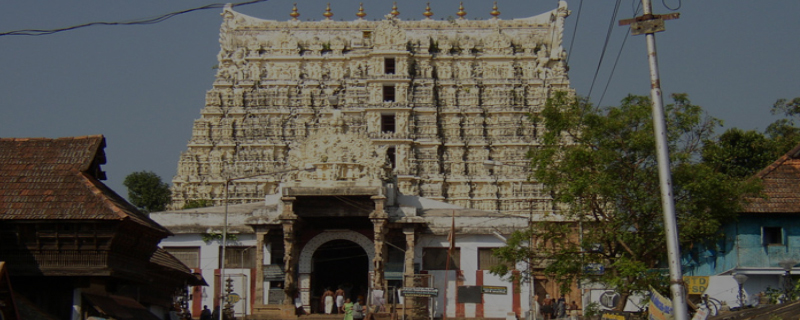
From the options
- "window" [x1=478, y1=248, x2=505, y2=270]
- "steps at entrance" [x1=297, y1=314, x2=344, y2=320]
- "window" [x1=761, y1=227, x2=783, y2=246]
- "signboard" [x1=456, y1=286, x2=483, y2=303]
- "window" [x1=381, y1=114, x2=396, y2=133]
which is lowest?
"steps at entrance" [x1=297, y1=314, x2=344, y2=320]

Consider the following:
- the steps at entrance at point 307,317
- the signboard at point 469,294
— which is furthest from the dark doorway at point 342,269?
the steps at entrance at point 307,317

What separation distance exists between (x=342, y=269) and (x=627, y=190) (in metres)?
21.0

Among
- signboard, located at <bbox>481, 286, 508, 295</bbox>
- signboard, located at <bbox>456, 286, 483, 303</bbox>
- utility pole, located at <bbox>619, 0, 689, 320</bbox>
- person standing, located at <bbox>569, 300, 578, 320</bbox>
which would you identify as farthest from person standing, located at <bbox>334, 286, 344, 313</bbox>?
utility pole, located at <bbox>619, 0, 689, 320</bbox>

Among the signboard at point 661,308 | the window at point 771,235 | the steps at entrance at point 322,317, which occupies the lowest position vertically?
the steps at entrance at point 322,317

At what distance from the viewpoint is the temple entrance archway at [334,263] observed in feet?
157

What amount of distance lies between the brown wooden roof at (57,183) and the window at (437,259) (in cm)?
1894

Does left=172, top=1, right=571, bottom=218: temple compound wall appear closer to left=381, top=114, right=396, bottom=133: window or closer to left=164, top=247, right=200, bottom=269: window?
left=381, top=114, right=396, bottom=133: window

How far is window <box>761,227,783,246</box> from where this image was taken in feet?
138

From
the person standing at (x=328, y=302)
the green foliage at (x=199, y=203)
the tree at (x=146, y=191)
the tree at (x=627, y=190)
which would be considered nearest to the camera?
the tree at (x=627, y=190)

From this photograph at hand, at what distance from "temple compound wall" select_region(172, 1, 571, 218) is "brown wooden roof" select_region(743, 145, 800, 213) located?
30.2 m

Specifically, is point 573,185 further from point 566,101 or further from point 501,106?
point 501,106

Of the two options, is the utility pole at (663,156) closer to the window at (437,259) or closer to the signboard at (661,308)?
the signboard at (661,308)

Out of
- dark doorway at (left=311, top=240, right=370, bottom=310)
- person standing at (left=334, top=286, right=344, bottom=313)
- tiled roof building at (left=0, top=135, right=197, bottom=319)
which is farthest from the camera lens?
dark doorway at (left=311, top=240, right=370, bottom=310)

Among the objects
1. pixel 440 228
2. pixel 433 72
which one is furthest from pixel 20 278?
pixel 433 72
